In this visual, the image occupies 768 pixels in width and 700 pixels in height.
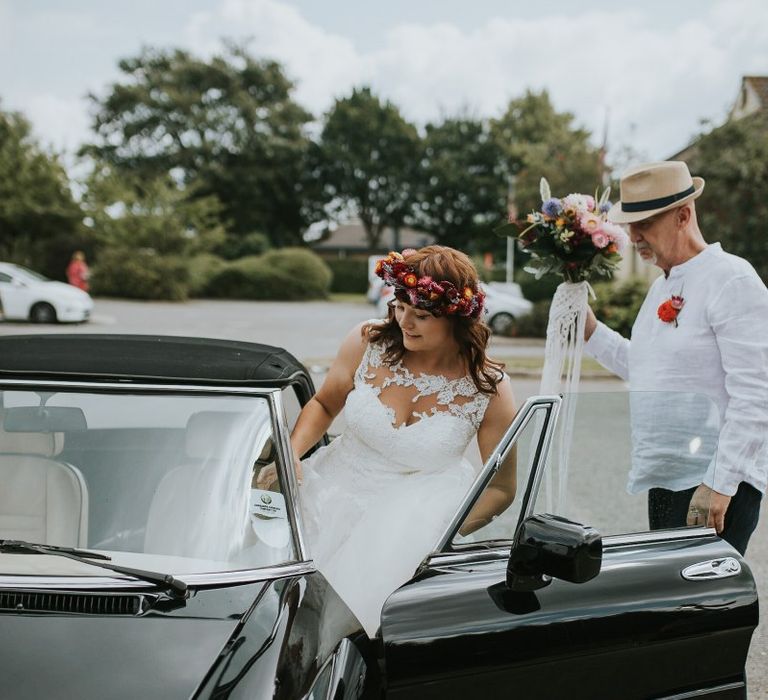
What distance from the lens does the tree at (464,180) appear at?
58.7 m

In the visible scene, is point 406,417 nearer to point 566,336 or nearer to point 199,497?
point 566,336

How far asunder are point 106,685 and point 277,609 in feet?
1.39

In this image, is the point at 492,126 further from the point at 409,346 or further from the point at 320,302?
the point at 409,346

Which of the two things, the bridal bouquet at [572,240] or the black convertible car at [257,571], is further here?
the bridal bouquet at [572,240]

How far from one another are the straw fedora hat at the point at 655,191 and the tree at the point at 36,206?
36188mm

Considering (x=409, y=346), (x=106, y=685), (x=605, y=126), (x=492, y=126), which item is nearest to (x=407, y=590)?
(x=106, y=685)

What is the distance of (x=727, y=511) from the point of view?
2.62 meters

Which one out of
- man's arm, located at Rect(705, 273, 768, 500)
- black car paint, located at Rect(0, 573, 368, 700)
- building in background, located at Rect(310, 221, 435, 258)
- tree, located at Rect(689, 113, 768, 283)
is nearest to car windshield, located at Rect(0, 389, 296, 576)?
black car paint, located at Rect(0, 573, 368, 700)

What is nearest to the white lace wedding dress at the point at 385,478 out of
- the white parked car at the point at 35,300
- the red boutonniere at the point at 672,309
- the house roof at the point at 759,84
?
the red boutonniere at the point at 672,309

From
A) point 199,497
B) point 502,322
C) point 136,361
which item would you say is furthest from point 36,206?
point 199,497

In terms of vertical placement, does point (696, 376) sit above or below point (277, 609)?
above

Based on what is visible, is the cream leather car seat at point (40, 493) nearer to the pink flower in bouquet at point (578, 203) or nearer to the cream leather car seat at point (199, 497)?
the cream leather car seat at point (199, 497)

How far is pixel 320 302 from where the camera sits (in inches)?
1539

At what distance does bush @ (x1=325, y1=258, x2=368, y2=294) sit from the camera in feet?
169
